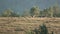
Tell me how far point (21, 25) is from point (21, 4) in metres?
4.64

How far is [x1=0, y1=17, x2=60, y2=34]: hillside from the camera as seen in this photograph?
904cm

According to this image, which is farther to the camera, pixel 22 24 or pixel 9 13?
pixel 9 13

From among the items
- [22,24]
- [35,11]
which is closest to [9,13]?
[35,11]

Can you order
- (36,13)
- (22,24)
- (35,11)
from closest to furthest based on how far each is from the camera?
(22,24) < (36,13) < (35,11)

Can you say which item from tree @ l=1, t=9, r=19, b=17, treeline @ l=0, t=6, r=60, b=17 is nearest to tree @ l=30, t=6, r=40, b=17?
treeline @ l=0, t=6, r=60, b=17

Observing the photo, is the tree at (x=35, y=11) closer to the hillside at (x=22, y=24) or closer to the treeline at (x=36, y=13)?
the treeline at (x=36, y=13)

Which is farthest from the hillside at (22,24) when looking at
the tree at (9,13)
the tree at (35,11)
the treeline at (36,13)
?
the tree at (35,11)

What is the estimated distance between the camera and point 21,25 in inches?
374

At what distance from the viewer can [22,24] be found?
31.9ft

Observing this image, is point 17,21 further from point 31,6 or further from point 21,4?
point 21,4

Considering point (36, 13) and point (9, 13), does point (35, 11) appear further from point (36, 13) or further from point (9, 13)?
point (9, 13)

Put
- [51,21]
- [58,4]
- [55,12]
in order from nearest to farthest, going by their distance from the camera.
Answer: [51,21], [55,12], [58,4]

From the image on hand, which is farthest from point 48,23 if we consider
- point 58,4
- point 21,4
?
point 21,4

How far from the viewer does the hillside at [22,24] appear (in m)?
9.04
